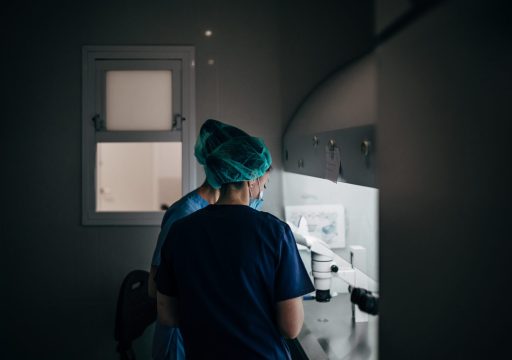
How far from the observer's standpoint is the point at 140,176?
18.3ft

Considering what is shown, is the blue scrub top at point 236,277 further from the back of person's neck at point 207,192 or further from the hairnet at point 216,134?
the back of person's neck at point 207,192

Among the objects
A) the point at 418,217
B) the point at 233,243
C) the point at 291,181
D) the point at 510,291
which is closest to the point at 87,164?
the point at 291,181

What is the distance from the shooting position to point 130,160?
562cm

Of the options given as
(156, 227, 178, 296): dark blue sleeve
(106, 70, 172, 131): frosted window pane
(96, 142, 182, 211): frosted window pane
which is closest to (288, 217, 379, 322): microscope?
(156, 227, 178, 296): dark blue sleeve

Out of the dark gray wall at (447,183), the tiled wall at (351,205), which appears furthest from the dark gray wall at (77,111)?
the dark gray wall at (447,183)

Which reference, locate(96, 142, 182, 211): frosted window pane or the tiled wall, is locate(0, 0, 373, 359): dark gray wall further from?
locate(96, 142, 182, 211): frosted window pane

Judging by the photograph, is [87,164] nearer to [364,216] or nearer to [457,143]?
[364,216]

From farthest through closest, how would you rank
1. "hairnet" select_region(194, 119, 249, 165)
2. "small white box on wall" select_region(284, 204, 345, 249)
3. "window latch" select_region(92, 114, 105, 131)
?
"window latch" select_region(92, 114, 105, 131) < "small white box on wall" select_region(284, 204, 345, 249) < "hairnet" select_region(194, 119, 249, 165)

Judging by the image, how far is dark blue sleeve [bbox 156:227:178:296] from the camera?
55.5 inches

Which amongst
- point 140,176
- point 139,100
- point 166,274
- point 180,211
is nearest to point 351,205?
point 180,211

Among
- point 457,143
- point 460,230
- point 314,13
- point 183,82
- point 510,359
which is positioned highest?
point 314,13

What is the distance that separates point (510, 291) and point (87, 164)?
2.49 meters

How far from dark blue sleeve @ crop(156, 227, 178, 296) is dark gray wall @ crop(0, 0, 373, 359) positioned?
1390 millimetres

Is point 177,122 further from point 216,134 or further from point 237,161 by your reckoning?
point 237,161
